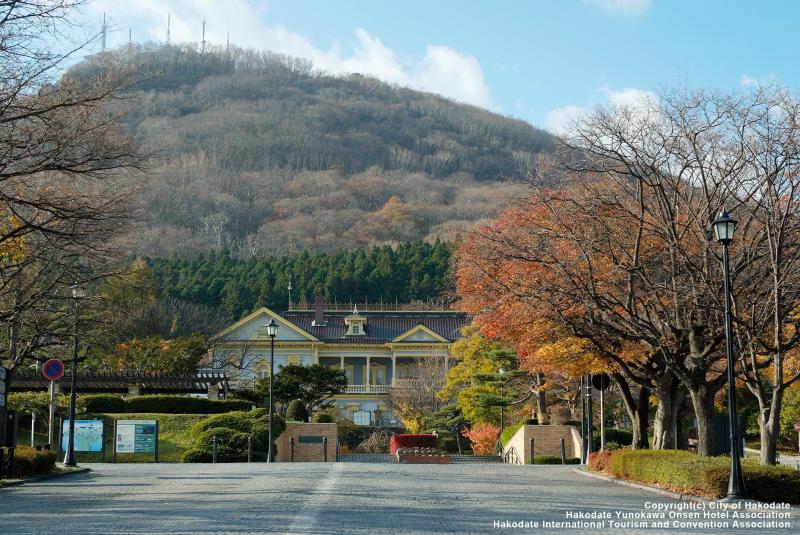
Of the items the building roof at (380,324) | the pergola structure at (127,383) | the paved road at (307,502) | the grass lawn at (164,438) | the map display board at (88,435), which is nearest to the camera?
the paved road at (307,502)

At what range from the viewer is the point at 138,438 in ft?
121

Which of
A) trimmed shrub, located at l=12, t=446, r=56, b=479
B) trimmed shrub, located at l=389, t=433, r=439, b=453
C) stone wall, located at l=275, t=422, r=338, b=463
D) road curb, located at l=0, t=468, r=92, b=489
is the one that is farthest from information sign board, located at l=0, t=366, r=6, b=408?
trimmed shrub, located at l=389, t=433, r=439, b=453

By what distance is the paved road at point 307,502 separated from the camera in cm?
1291

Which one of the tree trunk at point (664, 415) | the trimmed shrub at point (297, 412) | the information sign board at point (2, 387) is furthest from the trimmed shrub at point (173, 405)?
the tree trunk at point (664, 415)

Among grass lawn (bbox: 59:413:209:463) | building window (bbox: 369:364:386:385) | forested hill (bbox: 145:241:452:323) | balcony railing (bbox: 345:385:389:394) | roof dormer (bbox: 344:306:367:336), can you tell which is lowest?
grass lawn (bbox: 59:413:209:463)

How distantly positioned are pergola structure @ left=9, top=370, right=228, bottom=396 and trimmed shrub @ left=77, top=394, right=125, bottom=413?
311cm

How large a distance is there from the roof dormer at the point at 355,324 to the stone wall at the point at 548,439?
42292 mm

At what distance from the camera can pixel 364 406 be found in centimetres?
7981

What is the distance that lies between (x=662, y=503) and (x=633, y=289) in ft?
21.0

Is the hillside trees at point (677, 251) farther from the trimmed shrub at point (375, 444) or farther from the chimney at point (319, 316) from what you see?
the chimney at point (319, 316)

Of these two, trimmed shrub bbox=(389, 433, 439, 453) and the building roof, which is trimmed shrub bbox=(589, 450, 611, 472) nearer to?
trimmed shrub bbox=(389, 433, 439, 453)

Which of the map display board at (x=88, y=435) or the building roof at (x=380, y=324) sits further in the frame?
the building roof at (x=380, y=324)

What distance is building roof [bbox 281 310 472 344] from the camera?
8119 cm

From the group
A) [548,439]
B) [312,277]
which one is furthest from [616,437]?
[312,277]
